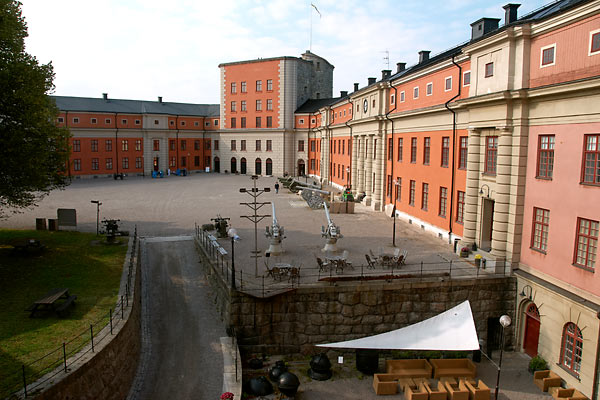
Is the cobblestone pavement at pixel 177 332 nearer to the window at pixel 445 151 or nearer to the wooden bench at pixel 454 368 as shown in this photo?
the wooden bench at pixel 454 368

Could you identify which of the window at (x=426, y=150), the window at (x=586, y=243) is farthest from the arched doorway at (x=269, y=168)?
the window at (x=586, y=243)

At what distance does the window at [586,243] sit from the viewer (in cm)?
1453

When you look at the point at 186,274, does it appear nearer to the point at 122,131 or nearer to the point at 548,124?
the point at 548,124

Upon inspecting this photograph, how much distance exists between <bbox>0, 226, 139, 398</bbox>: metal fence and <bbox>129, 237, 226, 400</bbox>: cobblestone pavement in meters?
2.00

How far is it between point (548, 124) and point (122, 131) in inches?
2341

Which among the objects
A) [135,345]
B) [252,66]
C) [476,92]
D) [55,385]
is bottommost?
[135,345]

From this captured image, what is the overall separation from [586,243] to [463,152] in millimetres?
9366

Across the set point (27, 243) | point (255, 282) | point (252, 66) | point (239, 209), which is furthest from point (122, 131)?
point (255, 282)

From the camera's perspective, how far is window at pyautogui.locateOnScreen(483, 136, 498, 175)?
19812 millimetres

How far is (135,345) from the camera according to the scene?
15.4 meters

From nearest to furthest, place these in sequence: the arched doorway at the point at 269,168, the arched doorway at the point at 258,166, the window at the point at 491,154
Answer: the window at the point at 491,154
the arched doorway at the point at 269,168
the arched doorway at the point at 258,166

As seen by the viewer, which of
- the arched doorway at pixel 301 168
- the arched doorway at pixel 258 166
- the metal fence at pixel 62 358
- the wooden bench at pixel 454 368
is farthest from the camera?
the arched doorway at pixel 258 166

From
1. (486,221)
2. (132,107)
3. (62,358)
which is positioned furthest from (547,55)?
(132,107)

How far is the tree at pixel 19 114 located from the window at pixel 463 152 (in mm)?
20209
